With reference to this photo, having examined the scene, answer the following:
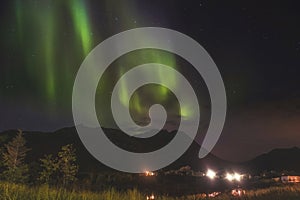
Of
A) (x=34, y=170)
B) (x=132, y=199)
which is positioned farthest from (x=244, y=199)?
(x=34, y=170)

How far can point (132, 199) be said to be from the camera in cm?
2092

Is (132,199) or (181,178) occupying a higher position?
(181,178)

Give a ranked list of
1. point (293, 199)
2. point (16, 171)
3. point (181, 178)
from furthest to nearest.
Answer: point (181, 178), point (16, 171), point (293, 199)

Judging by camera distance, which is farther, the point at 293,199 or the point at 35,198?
the point at 293,199

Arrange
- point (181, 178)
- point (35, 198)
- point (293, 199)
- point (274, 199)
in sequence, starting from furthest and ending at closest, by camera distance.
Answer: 1. point (181, 178)
2. point (274, 199)
3. point (293, 199)
4. point (35, 198)

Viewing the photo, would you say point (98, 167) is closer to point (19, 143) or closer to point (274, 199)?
point (19, 143)

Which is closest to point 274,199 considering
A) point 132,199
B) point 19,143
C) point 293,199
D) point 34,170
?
point 293,199

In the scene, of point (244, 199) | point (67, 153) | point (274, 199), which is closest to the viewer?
point (274, 199)

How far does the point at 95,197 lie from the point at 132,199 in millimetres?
1825

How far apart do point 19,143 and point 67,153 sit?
83.5 feet

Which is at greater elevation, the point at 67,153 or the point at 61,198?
the point at 67,153

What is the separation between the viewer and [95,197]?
20.7 metres

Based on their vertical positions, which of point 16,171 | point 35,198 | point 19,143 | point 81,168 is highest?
point 81,168

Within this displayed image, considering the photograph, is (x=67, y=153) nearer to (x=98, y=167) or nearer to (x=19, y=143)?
(x=19, y=143)
